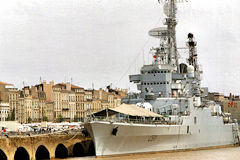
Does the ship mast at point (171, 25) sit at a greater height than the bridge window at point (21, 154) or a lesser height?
greater

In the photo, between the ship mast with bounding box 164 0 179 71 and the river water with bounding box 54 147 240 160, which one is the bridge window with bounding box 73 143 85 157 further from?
the ship mast with bounding box 164 0 179 71

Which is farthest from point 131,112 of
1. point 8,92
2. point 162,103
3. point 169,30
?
point 8,92

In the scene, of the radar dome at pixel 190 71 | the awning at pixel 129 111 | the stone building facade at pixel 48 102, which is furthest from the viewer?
the stone building facade at pixel 48 102

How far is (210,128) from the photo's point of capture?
58.1 meters

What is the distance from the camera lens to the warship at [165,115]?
44625mm

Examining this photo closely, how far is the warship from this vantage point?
146 ft

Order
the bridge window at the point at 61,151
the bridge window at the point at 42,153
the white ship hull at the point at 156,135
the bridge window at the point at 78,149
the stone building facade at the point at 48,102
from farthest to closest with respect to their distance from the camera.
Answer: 1. the stone building facade at the point at 48,102
2. the bridge window at the point at 78,149
3. the bridge window at the point at 61,151
4. the bridge window at the point at 42,153
5. the white ship hull at the point at 156,135

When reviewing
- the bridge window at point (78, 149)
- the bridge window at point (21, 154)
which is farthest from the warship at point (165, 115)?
the bridge window at point (21, 154)

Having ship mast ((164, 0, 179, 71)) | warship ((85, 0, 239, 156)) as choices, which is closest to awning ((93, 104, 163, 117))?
warship ((85, 0, 239, 156))

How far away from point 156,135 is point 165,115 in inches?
151

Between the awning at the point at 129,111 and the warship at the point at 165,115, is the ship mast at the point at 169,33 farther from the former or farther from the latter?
the awning at the point at 129,111

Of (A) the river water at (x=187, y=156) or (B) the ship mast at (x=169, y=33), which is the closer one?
(A) the river water at (x=187, y=156)

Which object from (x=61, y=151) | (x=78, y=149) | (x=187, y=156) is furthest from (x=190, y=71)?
(x=61, y=151)

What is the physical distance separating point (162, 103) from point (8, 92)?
5853cm
